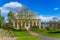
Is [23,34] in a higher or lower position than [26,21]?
lower

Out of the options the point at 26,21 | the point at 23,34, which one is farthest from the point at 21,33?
the point at 26,21

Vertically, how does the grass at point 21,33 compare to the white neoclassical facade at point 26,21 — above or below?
below

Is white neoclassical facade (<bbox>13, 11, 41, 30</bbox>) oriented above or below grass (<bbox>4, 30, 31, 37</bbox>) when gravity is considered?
above

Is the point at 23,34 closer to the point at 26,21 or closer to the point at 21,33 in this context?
the point at 21,33

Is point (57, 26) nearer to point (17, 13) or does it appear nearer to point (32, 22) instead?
point (32, 22)

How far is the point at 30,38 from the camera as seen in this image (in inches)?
516

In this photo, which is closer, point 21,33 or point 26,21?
point 26,21

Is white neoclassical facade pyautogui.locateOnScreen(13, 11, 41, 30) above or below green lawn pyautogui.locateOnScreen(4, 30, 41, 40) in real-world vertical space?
above

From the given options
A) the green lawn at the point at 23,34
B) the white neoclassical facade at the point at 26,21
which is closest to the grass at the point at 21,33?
the green lawn at the point at 23,34

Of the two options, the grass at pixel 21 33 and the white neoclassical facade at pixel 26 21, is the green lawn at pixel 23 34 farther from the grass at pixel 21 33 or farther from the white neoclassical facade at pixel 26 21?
Result: the white neoclassical facade at pixel 26 21

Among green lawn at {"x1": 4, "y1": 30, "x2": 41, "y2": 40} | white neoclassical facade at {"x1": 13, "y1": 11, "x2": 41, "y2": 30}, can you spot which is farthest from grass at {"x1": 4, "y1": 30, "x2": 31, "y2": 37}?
white neoclassical facade at {"x1": 13, "y1": 11, "x2": 41, "y2": 30}

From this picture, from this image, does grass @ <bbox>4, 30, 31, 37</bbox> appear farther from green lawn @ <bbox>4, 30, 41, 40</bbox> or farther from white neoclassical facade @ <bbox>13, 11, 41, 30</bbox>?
white neoclassical facade @ <bbox>13, 11, 41, 30</bbox>

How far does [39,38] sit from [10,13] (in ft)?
5.94

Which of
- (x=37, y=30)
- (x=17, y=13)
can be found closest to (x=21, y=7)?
(x=17, y=13)
